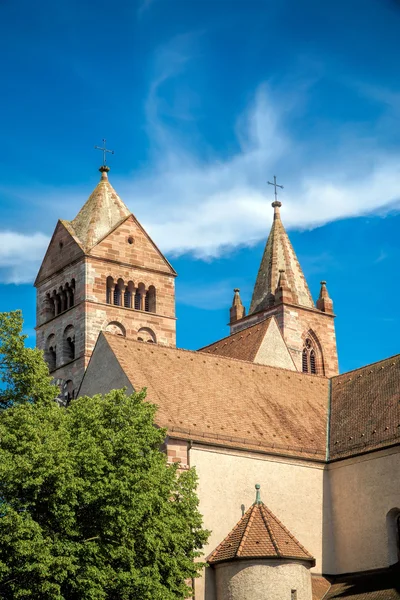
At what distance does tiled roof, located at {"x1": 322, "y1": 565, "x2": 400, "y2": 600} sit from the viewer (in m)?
37.2

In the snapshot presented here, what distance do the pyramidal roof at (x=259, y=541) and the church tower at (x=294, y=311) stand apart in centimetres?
3371

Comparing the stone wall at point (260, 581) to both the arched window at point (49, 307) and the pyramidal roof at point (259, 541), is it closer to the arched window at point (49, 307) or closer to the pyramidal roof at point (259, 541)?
the pyramidal roof at point (259, 541)

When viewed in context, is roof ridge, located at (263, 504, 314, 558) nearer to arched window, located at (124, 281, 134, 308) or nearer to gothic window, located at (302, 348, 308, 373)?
arched window, located at (124, 281, 134, 308)

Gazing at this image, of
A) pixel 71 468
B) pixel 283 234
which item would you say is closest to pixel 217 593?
pixel 71 468

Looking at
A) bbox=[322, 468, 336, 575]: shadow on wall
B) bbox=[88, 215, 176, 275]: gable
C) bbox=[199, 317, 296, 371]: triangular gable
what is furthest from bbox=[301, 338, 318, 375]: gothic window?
bbox=[322, 468, 336, 575]: shadow on wall

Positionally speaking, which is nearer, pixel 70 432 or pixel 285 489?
pixel 70 432

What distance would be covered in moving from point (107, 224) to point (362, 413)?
29.0 m

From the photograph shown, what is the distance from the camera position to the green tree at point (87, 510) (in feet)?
102

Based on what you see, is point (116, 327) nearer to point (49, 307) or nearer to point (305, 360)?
point (49, 307)

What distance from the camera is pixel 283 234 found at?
78.6 metres

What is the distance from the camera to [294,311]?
242 feet

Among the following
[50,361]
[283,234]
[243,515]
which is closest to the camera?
→ [243,515]

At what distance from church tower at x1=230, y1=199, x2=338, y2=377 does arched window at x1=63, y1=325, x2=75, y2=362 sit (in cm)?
1403

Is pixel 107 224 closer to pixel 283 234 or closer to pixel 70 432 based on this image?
pixel 283 234
